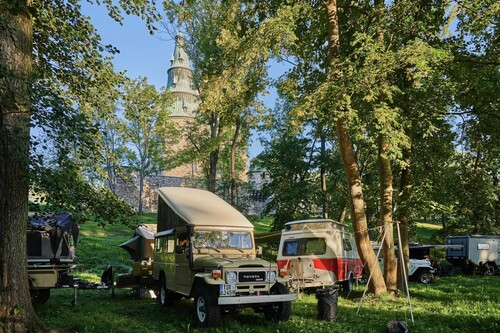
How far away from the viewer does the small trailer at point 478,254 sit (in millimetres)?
23750

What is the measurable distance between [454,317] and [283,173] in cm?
1871

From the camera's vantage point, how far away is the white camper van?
14.5m

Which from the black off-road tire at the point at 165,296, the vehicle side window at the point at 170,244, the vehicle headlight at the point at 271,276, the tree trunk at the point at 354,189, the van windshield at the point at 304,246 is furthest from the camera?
the van windshield at the point at 304,246

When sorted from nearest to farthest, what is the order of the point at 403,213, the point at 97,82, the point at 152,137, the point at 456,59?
the point at 97,82 → the point at 456,59 → the point at 403,213 → the point at 152,137

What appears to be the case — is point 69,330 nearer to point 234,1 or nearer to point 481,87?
point 234,1

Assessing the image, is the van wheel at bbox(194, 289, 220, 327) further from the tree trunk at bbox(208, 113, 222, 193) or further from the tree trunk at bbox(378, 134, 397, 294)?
the tree trunk at bbox(208, 113, 222, 193)

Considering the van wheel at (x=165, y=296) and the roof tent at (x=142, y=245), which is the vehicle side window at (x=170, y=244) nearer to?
the van wheel at (x=165, y=296)

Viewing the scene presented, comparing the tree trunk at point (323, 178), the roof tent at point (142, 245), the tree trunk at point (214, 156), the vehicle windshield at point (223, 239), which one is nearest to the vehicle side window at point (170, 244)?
the vehicle windshield at point (223, 239)

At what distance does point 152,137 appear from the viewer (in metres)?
47.0

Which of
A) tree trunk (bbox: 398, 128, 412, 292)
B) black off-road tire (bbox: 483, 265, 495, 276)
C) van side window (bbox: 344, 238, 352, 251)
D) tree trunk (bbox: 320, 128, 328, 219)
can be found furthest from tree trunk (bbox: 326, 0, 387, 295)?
black off-road tire (bbox: 483, 265, 495, 276)

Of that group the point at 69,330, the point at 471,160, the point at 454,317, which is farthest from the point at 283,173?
the point at 69,330

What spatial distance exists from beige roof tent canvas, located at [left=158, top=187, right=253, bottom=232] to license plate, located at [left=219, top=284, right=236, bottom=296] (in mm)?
1888

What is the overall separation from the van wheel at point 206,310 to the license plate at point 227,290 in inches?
8.2

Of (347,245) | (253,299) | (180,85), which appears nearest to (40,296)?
(253,299)
